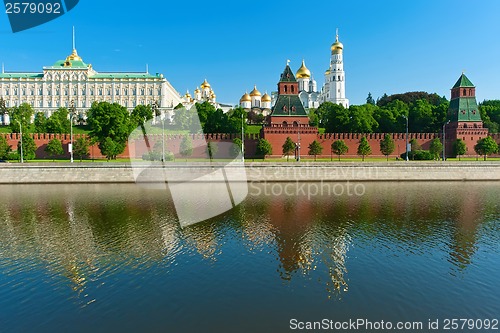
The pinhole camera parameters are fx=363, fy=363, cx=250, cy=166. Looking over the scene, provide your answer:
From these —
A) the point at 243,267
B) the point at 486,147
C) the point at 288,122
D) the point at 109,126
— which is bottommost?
the point at 243,267

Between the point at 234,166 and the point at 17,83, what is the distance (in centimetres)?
9530

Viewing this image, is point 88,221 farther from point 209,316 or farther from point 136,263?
point 209,316

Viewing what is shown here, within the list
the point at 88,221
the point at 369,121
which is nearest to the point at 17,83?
the point at 369,121

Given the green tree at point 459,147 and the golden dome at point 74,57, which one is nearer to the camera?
the green tree at point 459,147

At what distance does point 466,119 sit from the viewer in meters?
54.1

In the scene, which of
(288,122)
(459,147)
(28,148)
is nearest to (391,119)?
(459,147)

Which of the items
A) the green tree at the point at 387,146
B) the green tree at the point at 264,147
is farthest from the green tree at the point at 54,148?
the green tree at the point at 387,146

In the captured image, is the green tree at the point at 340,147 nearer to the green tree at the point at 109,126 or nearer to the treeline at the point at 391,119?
the treeline at the point at 391,119

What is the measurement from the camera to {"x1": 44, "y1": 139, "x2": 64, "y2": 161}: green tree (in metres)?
49.0

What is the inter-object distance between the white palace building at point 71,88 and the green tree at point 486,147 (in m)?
75.0

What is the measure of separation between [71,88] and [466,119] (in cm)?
9743

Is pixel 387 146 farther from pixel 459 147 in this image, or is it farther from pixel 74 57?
pixel 74 57

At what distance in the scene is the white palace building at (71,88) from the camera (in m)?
103

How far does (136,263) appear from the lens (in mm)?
13211
